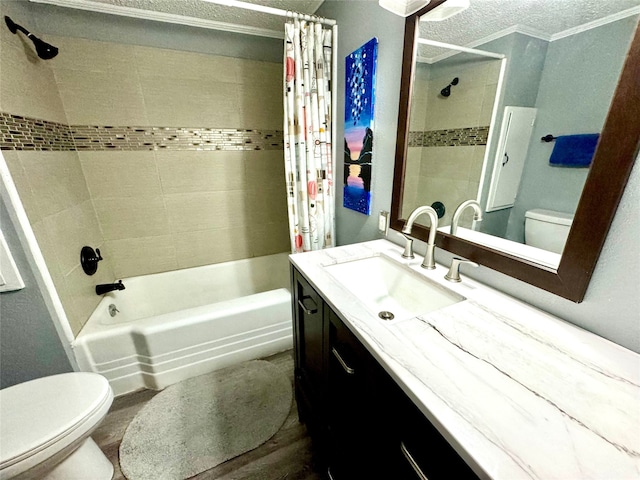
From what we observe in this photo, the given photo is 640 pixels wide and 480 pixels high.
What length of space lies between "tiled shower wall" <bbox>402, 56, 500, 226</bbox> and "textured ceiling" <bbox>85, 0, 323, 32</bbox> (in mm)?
1106

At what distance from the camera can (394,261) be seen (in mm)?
1120

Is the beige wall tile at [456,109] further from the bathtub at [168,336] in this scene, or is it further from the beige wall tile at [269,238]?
the beige wall tile at [269,238]

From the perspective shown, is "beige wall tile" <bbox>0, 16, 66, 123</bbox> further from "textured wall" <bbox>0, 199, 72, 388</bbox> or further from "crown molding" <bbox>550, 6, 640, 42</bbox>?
"crown molding" <bbox>550, 6, 640, 42</bbox>

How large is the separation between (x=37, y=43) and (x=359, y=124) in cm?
172

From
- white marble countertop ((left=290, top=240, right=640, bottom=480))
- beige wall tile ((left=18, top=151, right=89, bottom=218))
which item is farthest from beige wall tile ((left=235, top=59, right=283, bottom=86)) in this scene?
white marble countertop ((left=290, top=240, right=640, bottom=480))

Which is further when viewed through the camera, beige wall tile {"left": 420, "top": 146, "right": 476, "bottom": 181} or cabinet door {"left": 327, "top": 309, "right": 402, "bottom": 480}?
beige wall tile {"left": 420, "top": 146, "right": 476, "bottom": 181}

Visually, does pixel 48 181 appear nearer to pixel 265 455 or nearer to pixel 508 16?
pixel 265 455

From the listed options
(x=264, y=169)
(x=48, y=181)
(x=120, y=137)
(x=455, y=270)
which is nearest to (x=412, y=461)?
(x=455, y=270)

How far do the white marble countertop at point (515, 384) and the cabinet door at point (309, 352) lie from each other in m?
0.20

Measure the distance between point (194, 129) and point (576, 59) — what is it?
2105 millimetres

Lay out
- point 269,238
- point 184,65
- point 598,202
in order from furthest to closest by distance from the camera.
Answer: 1. point 269,238
2. point 184,65
3. point 598,202

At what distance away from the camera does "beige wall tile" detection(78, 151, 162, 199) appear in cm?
176

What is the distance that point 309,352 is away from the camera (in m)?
1.10

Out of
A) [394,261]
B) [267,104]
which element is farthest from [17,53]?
[394,261]
